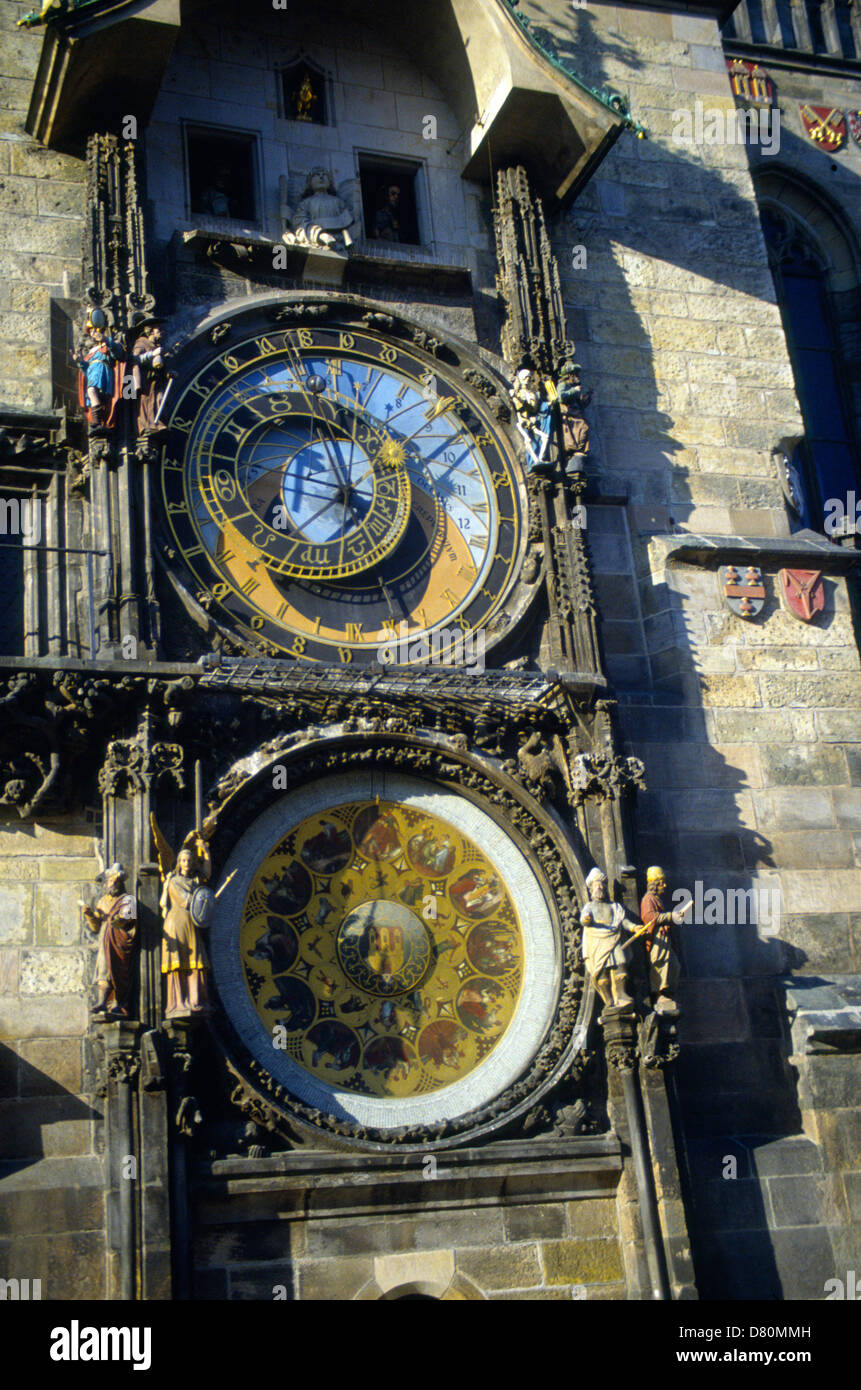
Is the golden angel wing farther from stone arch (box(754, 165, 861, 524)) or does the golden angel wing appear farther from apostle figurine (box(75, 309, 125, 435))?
stone arch (box(754, 165, 861, 524))

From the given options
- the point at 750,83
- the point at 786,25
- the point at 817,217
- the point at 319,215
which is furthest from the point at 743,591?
the point at 786,25

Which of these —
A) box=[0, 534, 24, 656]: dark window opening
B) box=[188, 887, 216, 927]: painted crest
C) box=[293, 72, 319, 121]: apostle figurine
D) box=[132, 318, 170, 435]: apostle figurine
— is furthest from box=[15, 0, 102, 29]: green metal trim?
box=[188, 887, 216, 927]: painted crest

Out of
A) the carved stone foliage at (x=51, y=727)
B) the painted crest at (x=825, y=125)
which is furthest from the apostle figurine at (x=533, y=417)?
the painted crest at (x=825, y=125)

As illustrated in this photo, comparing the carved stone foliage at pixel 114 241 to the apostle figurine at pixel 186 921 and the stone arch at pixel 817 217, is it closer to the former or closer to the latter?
the apostle figurine at pixel 186 921

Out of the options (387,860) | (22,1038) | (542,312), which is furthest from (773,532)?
(22,1038)

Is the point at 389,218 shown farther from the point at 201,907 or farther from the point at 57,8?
the point at 201,907

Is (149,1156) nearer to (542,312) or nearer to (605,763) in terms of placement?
(605,763)
